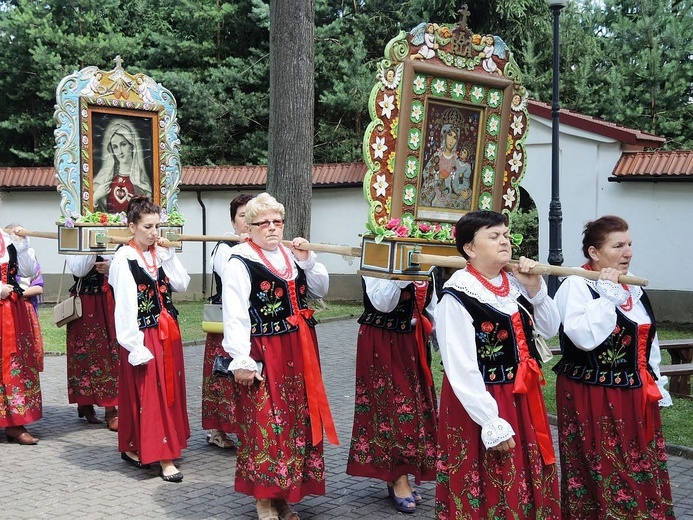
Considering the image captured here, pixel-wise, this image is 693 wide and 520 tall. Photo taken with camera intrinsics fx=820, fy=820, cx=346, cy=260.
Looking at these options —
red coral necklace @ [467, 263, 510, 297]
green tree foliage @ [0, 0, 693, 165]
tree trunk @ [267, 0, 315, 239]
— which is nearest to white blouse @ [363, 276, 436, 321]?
red coral necklace @ [467, 263, 510, 297]

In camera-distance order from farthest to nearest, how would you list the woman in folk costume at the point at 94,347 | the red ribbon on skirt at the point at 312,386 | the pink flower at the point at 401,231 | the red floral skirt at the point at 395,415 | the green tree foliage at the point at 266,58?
the green tree foliage at the point at 266,58 → the woman in folk costume at the point at 94,347 → the red floral skirt at the point at 395,415 → the red ribbon on skirt at the point at 312,386 → the pink flower at the point at 401,231

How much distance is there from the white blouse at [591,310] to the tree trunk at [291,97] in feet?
24.5

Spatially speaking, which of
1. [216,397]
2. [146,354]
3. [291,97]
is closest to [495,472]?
[146,354]

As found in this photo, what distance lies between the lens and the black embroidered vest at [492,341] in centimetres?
361

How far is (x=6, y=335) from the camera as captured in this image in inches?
261

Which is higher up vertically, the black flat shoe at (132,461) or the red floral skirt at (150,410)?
the red floral skirt at (150,410)

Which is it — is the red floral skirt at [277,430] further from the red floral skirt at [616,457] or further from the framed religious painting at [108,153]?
the framed religious painting at [108,153]

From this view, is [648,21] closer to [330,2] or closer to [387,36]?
[387,36]

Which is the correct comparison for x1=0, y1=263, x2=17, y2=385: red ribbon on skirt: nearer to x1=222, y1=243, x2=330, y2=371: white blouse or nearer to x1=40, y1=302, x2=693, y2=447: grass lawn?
x1=222, y1=243, x2=330, y2=371: white blouse

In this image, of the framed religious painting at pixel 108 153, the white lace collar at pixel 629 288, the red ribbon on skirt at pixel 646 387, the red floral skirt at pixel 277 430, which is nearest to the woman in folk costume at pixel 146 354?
the framed religious painting at pixel 108 153

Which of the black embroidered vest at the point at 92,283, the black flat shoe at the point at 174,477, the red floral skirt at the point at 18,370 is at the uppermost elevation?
the black embroidered vest at the point at 92,283

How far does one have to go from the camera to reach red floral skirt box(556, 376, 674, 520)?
12.8ft

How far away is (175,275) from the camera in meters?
6.00

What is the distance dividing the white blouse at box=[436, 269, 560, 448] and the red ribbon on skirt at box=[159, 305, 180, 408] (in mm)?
2674
